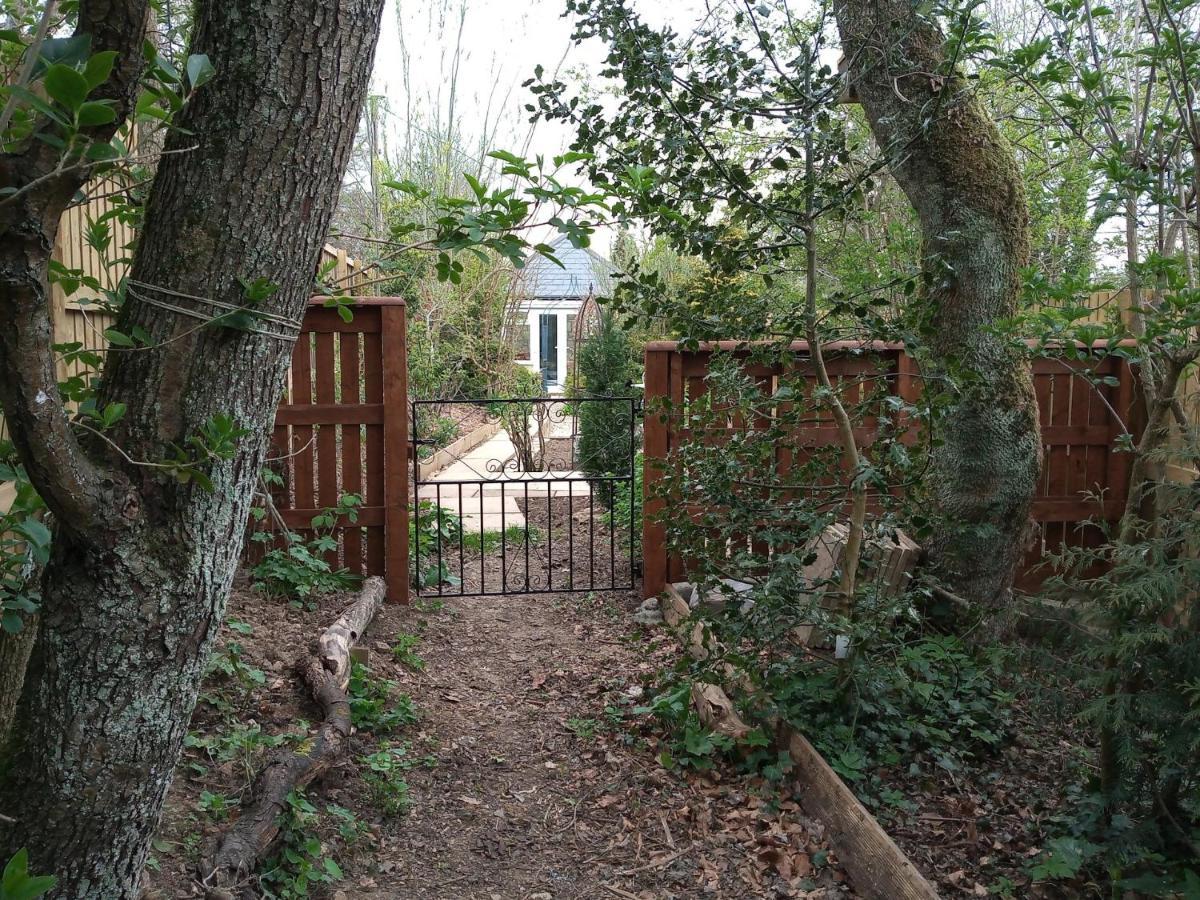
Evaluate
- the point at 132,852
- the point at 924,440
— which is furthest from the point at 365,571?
the point at 132,852

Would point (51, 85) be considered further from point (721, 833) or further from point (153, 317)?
point (721, 833)

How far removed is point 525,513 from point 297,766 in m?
3.19

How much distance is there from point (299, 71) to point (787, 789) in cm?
287

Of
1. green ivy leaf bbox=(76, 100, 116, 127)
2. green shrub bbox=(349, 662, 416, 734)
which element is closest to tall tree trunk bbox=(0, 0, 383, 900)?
green ivy leaf bbox=(76, 100, 116, 127)

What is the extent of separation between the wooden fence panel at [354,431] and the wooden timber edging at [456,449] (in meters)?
2.63

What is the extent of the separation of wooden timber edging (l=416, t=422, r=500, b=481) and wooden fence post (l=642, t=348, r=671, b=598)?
292 centimetres

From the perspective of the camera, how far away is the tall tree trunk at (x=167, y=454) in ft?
5.17

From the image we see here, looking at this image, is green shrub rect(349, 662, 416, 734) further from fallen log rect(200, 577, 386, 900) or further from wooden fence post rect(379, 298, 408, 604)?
wooden fence post rect(379, 298, 408, 604)

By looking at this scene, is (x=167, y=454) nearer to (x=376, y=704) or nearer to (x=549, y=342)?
(x=376, y=704)

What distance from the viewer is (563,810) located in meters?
3.49

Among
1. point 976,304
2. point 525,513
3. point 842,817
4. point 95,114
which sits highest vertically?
point 976,304

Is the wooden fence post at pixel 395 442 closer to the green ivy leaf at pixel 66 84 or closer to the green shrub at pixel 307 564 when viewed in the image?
the green shrub at pixel 307 564

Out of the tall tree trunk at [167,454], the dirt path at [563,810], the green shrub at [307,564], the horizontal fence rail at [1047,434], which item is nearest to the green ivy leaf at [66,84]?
the tall tree trunk at [167,454]

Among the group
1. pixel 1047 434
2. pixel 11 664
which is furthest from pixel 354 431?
pixel 1047 434
